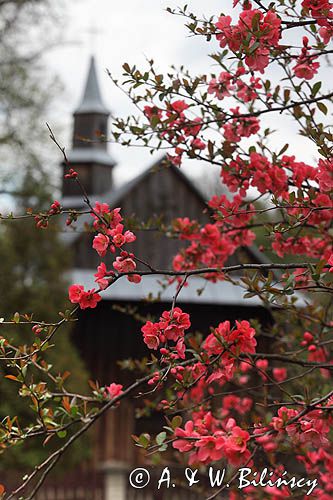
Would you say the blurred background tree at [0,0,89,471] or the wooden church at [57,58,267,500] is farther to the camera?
the wooden church at [57,58,267,500]

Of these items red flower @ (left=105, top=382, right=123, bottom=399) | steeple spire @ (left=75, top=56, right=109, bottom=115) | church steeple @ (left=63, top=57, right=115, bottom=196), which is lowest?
red flower @ (left=105, top=382, right=123, bottom=399)

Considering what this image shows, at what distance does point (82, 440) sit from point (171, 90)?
6977 millimetres

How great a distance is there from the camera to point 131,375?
11508mm

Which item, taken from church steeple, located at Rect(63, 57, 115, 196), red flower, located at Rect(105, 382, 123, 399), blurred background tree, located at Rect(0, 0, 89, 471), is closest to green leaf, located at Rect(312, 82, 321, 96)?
red flower, located at Rect(105, 382, 123, 399)

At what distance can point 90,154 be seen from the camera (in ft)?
51.6

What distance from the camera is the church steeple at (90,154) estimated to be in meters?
15.5

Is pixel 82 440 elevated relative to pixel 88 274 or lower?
Result: lower

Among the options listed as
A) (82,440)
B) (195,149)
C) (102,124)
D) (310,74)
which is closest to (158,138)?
(195,149)

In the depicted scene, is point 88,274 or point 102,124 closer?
point 88,274

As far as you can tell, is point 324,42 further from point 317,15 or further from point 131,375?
point 131,375

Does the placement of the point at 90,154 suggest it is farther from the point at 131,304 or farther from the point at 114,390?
the point at 114,390

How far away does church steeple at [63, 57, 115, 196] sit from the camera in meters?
15.5

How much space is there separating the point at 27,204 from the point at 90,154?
→ 6.78 m

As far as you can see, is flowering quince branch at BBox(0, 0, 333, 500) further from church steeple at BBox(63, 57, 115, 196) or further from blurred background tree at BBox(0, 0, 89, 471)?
church steeple at BBox(63, 57, 115, 196)
